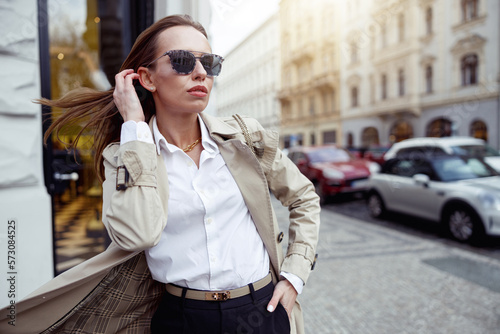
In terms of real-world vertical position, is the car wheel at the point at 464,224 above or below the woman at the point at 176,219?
below

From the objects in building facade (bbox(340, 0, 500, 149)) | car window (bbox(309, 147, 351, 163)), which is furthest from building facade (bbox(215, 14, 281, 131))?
building facade (bbox(340, 0, 500, 149))

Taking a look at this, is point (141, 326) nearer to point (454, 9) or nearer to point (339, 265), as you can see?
point (339, 265)

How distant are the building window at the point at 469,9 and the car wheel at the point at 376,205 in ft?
55.6

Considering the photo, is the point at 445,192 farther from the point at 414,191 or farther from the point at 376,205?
the point at 376,205

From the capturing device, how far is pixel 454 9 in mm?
19781

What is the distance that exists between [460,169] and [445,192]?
58 centimetres

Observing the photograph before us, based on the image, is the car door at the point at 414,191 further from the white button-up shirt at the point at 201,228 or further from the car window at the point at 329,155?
the white button-up shirt at the point at 201,228

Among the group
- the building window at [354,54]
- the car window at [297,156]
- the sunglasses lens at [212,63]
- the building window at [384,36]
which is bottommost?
the car window at [297,156]

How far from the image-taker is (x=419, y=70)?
73.0 feet

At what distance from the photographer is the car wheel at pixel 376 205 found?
24.4ft

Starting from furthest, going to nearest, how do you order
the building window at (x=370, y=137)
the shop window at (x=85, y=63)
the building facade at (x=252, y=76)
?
the building window at (x=370, y=137) → the building facade at (x=252, y=76) → the shop window at (x=85, y=63)

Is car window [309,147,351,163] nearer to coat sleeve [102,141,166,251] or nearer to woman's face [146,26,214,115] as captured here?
woman's face [146,26,214,115]

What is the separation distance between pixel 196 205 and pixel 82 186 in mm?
4932

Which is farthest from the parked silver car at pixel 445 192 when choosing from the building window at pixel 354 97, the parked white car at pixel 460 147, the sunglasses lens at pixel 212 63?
the building window at pixel 354 97
